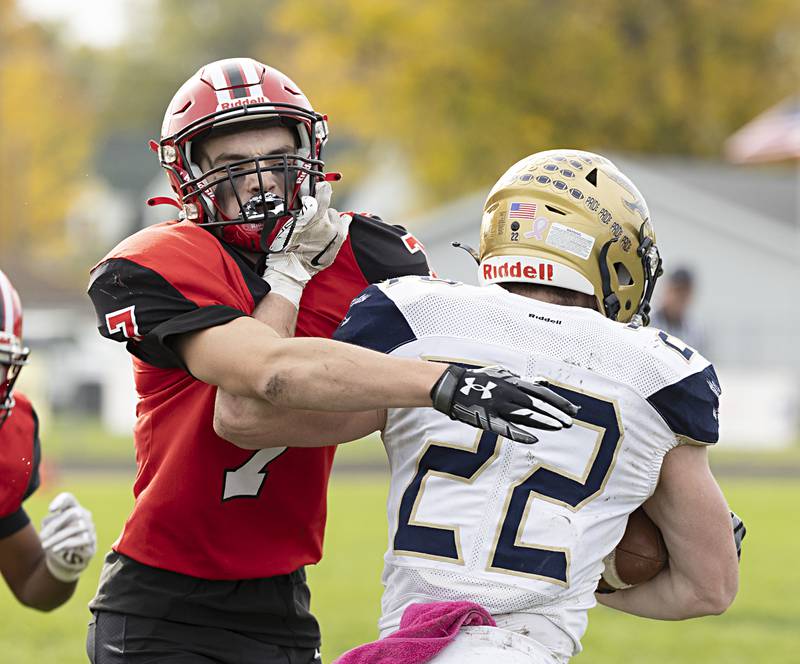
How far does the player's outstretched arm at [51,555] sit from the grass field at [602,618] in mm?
2554

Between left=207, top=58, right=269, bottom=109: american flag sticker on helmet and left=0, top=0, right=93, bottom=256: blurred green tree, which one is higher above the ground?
left=0, top=0, right=93, bottom=256: blurred green tree

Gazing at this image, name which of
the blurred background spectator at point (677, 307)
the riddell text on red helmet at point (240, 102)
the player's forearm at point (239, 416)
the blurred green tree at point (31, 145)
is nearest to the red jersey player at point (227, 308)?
the riddell text on red helmet at point (240, 102)

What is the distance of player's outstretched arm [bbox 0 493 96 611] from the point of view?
14.3 feet

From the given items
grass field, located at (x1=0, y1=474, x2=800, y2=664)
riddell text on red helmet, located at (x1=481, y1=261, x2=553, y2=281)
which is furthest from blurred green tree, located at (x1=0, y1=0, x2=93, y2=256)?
riddell text on red helmet, located at (x1=481, y1=261, x2=553, y2=281)

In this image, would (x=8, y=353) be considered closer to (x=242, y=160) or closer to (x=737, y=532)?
(x=242, y=160)

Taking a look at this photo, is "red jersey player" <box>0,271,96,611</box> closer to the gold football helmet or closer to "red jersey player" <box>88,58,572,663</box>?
"red jersey player" <box>88,58,572,663</box>

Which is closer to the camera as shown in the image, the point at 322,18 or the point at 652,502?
the point at 652,502

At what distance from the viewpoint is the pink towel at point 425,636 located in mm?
2625

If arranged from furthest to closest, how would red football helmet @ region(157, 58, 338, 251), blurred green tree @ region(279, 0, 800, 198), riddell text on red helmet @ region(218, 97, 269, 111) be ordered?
blurred green tree @ region(279, 0, 800, 198), riddell text on red helmet @ region(218, 97, 269, 111), red football helmet @ region(157, 58, 338, 251)

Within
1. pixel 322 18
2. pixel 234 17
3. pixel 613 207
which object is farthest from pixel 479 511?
pixel 234 17

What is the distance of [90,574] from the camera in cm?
954

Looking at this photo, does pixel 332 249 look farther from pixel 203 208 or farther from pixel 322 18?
pixel 322 18

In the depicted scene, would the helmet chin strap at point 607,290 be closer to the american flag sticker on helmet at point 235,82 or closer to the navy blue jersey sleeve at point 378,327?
the navy blue jersey sleeve at point 378,327

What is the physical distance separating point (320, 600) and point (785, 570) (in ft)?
11.3
